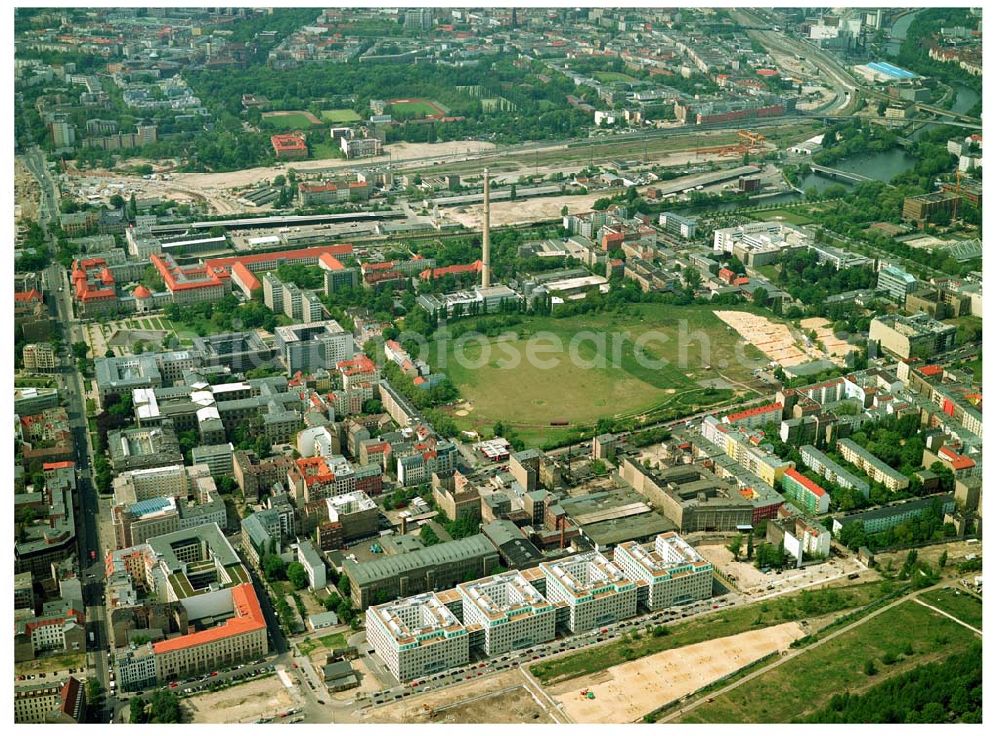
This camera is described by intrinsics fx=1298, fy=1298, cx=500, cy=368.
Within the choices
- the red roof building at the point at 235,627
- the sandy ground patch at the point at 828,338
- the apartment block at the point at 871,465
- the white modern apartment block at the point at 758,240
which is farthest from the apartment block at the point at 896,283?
the red roof building at the point at 235,627

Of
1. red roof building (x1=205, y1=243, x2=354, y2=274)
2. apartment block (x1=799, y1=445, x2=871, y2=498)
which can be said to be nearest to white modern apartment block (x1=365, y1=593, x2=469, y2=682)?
apartment block (x1=799, y1=445, x2=871, y2=498)

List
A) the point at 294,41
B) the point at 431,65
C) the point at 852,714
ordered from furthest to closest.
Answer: the point at 294,41 < the point at 431,65 < the point at 852,714

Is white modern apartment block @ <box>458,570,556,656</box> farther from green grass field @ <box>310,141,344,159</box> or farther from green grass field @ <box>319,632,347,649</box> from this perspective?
green grass field @ <box>310,141,344,159</box>

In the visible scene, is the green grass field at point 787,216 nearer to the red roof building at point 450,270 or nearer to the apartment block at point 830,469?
the red roof building at point 450,270

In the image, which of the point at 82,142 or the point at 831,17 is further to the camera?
the point at 831,17

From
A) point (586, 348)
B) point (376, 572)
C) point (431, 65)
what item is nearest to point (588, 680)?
point (376, 572)

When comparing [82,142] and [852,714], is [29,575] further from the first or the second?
[82,142]
